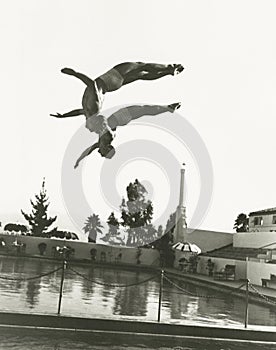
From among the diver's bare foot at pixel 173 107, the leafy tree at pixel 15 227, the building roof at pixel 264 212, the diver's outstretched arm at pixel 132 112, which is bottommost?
the leafy tree at pixel 15 227

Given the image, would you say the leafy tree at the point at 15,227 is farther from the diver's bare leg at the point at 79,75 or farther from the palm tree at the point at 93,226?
the diver's bare leg at the point at 79,75

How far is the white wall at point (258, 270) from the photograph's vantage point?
22.4m

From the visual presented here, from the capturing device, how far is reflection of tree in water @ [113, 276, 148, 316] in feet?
38.2

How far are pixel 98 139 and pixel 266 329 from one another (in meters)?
5.87

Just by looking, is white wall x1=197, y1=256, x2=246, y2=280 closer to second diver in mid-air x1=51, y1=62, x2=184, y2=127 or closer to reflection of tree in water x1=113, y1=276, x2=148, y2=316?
reflection of tree in water x1=113, y1=276, x2=148, y2=316

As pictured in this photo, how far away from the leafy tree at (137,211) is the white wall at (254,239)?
9.58m

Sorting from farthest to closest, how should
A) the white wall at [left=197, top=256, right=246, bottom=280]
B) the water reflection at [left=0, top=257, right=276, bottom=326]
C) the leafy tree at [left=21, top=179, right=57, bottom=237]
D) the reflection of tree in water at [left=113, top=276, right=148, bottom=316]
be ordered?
the leafy tree at [left=21, top=179, right=57, bottom=237] < the white wall at [left=197, top=256, right=246, bottom=280] < the reflection of tree in water at [left=113, top=276, right=148, bottom=316] < the water reflection at [left=0, top=257, right=276, bottom=326]

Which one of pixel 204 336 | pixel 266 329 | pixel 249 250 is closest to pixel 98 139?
pixel 204 336

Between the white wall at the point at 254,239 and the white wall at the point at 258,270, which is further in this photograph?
the white wall at the point at 254,239

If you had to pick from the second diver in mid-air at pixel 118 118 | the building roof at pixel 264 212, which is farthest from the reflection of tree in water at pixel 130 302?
the building roof at pixel 264 212

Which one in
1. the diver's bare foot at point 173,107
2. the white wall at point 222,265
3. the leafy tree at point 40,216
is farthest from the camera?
the leafy tree at point 40,216

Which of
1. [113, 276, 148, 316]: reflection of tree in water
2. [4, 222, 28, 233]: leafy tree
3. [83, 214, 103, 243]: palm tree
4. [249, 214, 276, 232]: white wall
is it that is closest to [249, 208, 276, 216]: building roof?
[249, 214, 276, 232]: white wall

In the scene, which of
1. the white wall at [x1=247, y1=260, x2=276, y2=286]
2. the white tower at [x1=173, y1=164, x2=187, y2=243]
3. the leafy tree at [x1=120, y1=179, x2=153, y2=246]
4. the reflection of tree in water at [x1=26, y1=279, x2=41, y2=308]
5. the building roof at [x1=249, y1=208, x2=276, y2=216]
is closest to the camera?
the reflection of tree in water at [x1=26, y1=279, x2=41, y2=308]

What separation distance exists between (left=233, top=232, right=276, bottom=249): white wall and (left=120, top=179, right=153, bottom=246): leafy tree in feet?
31.4
